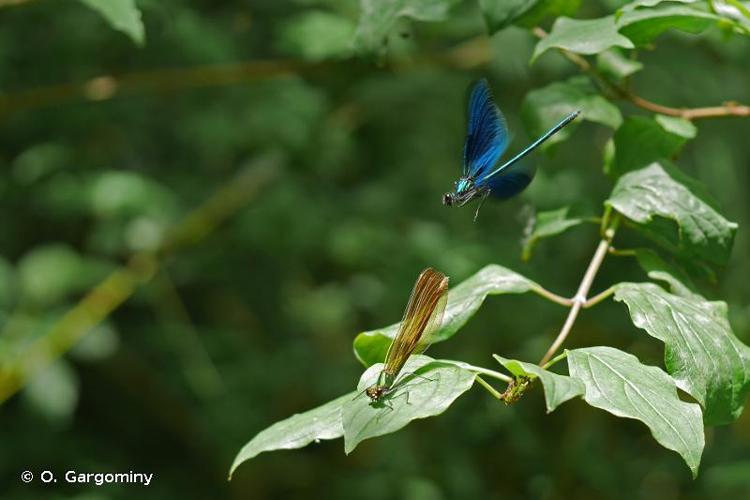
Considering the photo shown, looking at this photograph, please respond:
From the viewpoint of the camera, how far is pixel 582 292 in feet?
3.75

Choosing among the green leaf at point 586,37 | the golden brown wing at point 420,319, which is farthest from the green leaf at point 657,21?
the golden brown wing at point 420,319

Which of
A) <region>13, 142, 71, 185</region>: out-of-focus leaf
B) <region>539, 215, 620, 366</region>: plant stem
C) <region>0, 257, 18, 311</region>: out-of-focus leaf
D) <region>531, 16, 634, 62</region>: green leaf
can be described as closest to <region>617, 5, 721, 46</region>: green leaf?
<region>531, 16, 634, 62</region>: green leaf

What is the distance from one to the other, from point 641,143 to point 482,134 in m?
0.24

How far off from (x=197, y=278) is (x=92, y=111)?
696 millimetres

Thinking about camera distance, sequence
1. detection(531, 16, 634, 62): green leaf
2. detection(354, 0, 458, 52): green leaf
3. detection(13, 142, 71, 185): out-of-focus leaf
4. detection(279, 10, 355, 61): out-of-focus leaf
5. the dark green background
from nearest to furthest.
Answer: detection(531, 16, 634, 62): green leaf
detection(354, 0, 458, 52): green leaf
detection(279, 10, 355, 61): out-of-focus leaf
the dark green background
detection(13, 142, 71, 185): out-of-focus leaf

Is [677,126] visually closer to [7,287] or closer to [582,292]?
[582,292]

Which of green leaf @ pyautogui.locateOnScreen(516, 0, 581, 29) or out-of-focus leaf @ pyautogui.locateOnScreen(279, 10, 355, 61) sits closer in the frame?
green leaf @ pyautogui.locateOnScreen(516, 0, 581, 29)

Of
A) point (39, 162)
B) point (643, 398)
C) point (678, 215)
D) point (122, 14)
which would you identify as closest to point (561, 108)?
point (678, 215)

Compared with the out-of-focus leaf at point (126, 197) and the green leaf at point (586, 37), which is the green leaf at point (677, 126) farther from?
the out-of-focus leaf at point (126, 197)

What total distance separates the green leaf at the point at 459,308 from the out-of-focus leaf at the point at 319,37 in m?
1.08

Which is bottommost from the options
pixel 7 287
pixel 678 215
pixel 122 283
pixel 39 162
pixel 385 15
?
pixel 122 283

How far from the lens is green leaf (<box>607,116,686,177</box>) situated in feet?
4.09

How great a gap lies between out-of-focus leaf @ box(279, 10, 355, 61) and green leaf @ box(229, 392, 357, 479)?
1241 millimetres

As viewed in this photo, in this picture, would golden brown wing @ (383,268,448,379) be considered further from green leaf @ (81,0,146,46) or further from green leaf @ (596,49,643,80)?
green leaf @ (81,0,146,46)
